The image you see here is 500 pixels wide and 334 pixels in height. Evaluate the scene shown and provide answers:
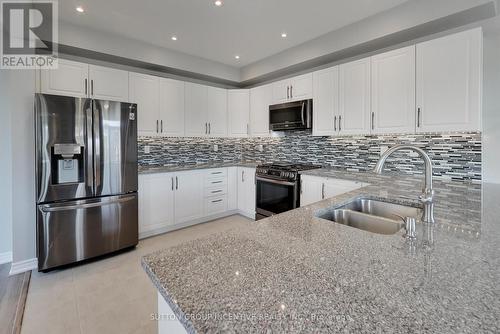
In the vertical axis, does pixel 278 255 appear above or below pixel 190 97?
below

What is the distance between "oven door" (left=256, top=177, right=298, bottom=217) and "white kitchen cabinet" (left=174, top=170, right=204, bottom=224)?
0.92 m

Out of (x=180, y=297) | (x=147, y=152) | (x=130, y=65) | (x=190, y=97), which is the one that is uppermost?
(x=130, y=65)

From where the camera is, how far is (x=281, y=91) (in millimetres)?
3775

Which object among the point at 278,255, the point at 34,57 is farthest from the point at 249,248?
the point at 34,57

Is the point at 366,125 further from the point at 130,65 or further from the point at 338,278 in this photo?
the point at 130,65

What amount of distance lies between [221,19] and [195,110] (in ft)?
4.92

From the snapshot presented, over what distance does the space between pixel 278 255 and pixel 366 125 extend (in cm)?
252

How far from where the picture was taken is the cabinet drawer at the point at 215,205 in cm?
388

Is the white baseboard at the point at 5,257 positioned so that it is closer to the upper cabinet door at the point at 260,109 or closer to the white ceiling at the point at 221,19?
the white ceiling at the point at 221,19

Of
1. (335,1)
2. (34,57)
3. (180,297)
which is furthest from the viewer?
(34,57)

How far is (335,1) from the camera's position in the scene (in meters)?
2.42

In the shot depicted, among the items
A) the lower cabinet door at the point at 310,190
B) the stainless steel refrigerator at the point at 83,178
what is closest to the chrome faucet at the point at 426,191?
the lower cabinet door at the point at 310,190

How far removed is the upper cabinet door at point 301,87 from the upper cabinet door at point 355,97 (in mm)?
468

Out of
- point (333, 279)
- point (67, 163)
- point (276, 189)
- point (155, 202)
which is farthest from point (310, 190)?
point (67, 163)
